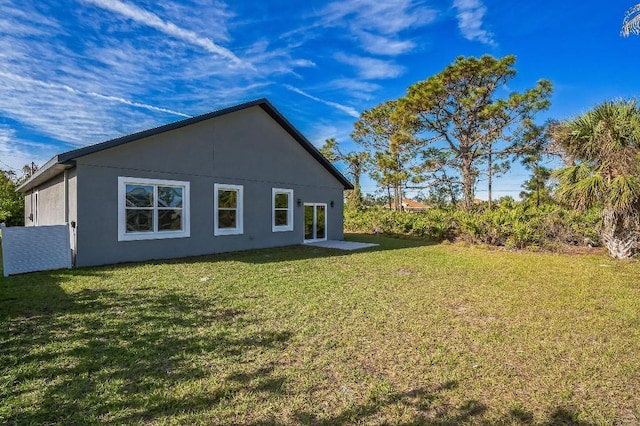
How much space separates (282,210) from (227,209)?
2628 millimetres

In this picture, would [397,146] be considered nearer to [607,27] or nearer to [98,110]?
[607,27]

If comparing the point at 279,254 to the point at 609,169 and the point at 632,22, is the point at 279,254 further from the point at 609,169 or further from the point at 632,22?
the point at 632,22

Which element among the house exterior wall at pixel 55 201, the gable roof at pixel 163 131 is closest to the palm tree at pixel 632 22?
the gable roof at pixel 163 131

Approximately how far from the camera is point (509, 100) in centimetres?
1984

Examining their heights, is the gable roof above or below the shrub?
above

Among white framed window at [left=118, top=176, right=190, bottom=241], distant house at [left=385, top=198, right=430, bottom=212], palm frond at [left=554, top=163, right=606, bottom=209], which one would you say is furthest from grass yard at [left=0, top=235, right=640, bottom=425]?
distant house at [left=385, top=198, right=430, bottom=212]

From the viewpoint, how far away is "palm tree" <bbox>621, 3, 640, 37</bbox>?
23.6 ft

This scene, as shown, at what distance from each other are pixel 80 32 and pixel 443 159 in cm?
2094

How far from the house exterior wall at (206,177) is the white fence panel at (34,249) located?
0.40 m

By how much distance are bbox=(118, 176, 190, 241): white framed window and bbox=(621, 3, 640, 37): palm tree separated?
472 inches

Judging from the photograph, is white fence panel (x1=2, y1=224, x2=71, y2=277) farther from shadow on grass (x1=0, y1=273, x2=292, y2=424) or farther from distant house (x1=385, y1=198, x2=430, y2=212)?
distant house (x1=385, y1=198, x2=430, y2=212)

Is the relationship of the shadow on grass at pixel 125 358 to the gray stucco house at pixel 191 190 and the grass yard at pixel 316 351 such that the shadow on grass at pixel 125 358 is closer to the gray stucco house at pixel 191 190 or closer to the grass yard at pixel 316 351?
the grass yard at pixel 316 351

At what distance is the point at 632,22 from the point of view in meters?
7.29

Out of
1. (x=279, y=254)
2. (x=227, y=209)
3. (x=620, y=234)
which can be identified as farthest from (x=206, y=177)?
(x=620, y=234)
